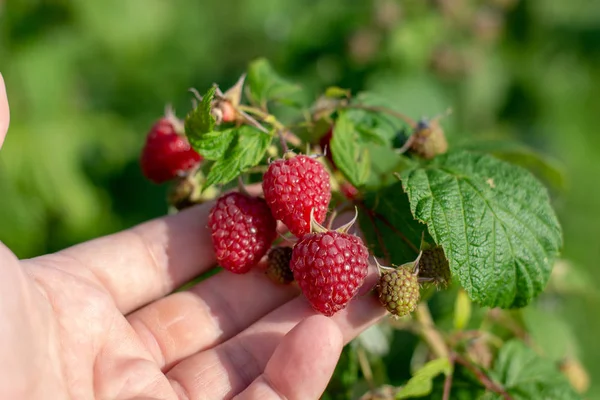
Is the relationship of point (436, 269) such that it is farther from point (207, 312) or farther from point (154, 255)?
point (154, 255)

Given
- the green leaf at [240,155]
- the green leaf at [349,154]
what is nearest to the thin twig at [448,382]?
the green leaf at [349,154]

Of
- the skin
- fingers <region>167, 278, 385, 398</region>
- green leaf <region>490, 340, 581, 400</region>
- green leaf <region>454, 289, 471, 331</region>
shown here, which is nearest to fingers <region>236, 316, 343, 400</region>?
the skin

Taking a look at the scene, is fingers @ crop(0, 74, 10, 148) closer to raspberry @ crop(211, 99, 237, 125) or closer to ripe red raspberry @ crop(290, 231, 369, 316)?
raspberry @ crop(211, 99, 237, 125)

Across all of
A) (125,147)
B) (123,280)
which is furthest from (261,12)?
(123,280)

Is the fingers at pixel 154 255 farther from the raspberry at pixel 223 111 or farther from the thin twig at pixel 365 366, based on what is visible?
the thin twig at pixel 365 366

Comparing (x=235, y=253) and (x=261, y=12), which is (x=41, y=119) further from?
(x=235, y=253)

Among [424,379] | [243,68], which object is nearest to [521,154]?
[424,379]
